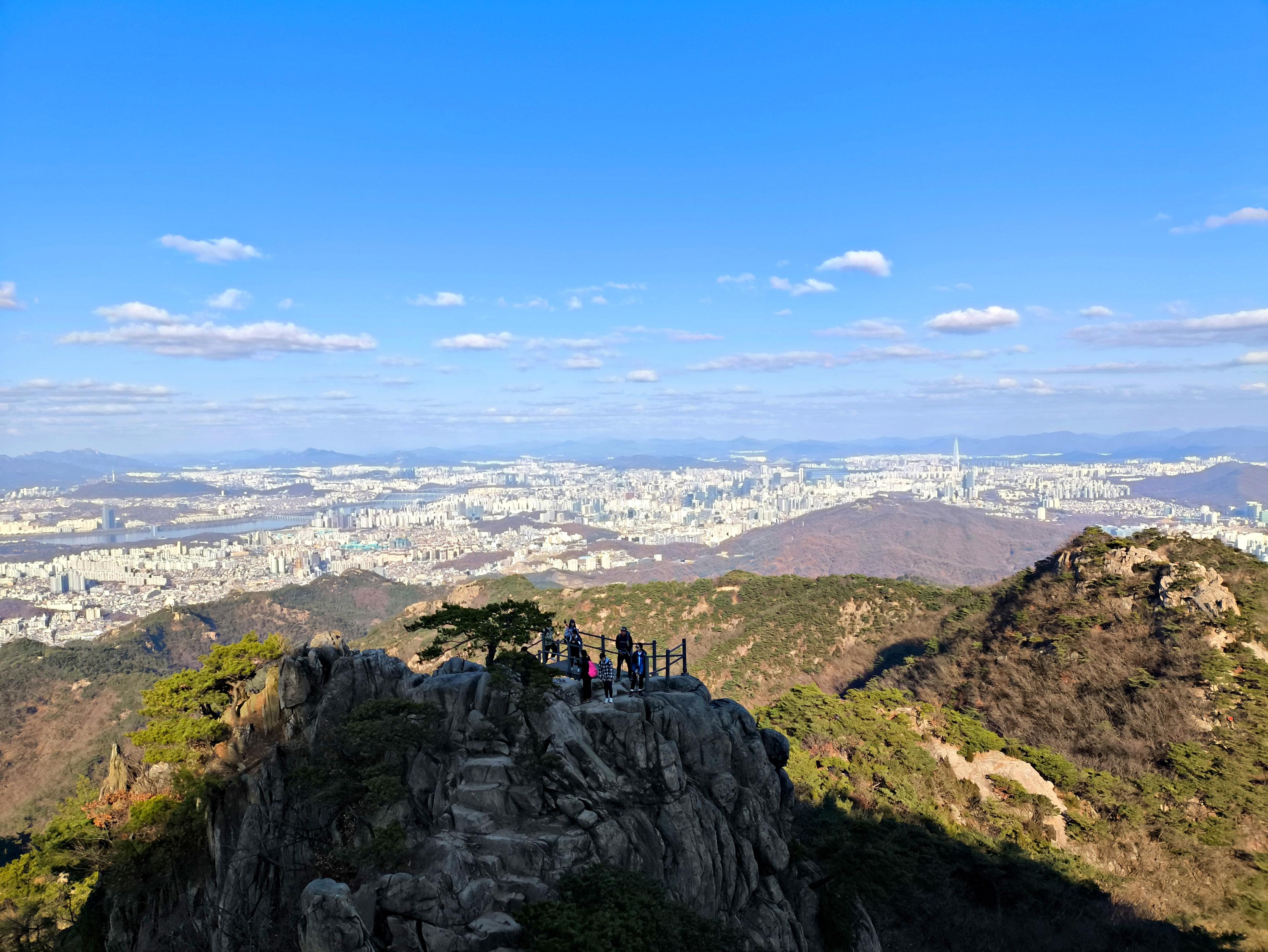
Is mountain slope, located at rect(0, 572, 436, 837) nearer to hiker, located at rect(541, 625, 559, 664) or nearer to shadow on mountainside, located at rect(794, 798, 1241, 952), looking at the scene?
hiker, located at rect(541, 625, 559, 664)

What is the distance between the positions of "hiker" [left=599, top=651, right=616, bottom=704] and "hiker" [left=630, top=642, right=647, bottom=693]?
547 mm

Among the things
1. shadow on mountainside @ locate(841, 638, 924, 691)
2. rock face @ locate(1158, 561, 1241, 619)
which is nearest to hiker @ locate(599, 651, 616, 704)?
rock face @ locate(1158, 561, 1241, 619)

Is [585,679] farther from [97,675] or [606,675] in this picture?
[97,675]

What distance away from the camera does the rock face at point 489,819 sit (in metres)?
11.9

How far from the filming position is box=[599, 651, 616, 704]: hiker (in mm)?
17141

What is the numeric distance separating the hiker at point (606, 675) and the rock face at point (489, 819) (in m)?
0.41

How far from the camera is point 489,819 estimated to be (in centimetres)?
1344

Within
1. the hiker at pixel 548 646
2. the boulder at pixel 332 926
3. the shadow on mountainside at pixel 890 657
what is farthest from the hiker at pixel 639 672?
the shadow on mountainside at pixel 890 657

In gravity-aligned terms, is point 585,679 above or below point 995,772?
above

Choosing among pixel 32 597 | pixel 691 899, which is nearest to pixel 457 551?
pixel 32 597

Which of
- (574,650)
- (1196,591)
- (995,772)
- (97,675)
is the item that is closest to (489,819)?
(574,650)

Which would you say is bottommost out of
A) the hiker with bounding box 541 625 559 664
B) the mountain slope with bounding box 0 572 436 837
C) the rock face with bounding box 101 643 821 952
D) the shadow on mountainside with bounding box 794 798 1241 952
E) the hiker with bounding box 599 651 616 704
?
the mountain slope with bounding box 0 572 436 837

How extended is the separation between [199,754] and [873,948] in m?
17.9

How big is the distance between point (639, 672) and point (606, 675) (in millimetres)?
958
